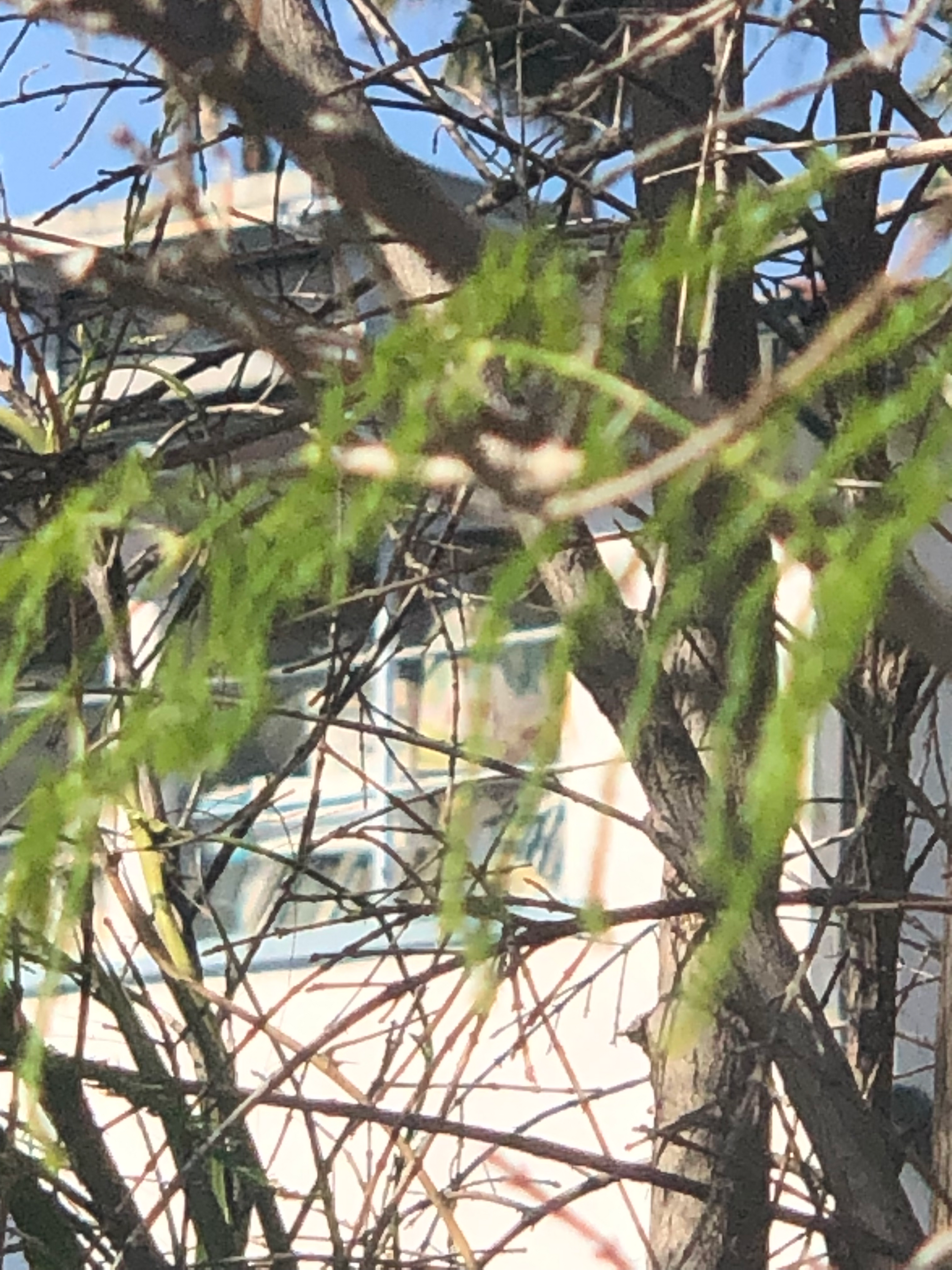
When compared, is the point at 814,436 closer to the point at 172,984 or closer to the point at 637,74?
the point at 637,74

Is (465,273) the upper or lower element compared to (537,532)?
upper

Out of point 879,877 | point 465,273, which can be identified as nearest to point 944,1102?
point 879,877

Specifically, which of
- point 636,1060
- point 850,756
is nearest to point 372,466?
point 850,756

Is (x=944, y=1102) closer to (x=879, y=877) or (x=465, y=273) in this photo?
(x=879, y=877)

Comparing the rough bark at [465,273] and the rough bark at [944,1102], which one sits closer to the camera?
the rough bark at [465,273]

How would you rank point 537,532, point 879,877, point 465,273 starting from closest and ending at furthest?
point 537,532 < point 465,273 < point 879,877

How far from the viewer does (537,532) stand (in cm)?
43

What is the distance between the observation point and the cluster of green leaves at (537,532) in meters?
0.38

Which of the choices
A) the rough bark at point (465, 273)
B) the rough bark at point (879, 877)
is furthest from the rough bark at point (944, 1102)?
the rough bark at point (879, 877)

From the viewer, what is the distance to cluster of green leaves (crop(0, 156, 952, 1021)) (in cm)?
38

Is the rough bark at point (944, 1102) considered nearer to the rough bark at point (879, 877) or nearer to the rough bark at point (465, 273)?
the rough bark at point (465, 273)

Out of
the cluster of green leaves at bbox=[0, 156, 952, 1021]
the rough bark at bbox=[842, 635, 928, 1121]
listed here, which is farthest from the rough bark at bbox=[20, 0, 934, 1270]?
the rough bark at bbox=[842, 635, 928, 1121]

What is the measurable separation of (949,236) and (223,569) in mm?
258

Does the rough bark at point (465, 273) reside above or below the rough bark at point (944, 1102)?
above
